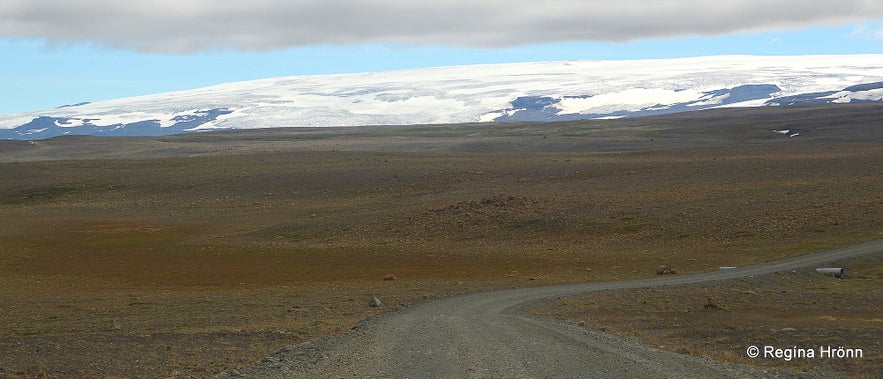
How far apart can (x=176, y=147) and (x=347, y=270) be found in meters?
106

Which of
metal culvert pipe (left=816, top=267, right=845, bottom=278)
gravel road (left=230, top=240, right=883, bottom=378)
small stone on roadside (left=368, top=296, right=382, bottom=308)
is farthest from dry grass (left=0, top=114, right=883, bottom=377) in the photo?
metal culvert pipe (left=816, top=267, right=845, bottom=278)

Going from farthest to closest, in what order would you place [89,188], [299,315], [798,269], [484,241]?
[89,188] < [484,241] < [798,269] < [299,315]

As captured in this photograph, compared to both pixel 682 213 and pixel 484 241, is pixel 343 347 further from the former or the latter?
pixel 682 213

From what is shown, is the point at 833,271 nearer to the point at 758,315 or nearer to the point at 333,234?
the point at 758,315

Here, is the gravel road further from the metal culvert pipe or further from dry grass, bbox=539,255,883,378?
the metal culvert pipe

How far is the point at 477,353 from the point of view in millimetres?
15766

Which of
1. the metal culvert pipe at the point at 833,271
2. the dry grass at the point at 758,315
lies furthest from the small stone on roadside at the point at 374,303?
the metal culvert pipe at the point at 833,271

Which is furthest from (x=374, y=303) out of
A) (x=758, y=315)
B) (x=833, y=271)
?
(x=833, y=271)

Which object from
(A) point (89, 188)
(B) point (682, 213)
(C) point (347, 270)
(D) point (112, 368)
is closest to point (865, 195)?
(B) point (682, 213)

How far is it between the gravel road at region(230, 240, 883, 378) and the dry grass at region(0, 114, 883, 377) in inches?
38.5

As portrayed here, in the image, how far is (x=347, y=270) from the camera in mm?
33625

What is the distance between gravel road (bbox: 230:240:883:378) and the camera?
14172 millimetres

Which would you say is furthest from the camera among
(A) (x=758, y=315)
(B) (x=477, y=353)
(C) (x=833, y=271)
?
(C) (x=833, y=271)

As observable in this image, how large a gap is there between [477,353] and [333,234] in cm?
2922
